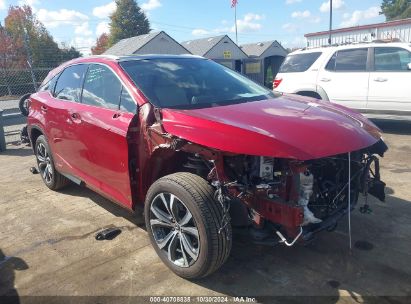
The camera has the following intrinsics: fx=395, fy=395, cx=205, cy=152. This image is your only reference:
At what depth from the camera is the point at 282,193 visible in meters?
2.82

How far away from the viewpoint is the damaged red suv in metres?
2.80

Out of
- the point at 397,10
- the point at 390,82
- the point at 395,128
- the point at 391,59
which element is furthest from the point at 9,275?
the point at 397,10

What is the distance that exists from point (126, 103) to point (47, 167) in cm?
244

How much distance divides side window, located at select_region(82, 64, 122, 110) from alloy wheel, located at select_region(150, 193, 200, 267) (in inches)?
41.5

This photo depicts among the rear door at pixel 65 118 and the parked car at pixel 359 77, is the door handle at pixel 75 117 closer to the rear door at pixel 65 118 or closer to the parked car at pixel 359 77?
the rear door at pixel 65 118

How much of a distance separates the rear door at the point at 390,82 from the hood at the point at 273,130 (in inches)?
190

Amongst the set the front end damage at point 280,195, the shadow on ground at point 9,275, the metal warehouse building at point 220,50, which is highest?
the metal warehouse building at point 220,50

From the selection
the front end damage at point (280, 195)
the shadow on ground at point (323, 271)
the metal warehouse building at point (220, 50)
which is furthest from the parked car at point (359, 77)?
the metal warehouse building at point (220, 50)

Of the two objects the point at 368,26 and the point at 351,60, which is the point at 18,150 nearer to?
the point at 351,60

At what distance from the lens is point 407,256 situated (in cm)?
334

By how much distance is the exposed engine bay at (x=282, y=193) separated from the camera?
9.04ft

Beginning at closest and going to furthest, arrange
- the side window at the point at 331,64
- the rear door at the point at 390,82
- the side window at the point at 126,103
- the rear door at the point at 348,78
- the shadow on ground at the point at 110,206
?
1. the side window at the point at 126,103
2. the shadow on ground at the point at 110,206
3. the rear door at the point at 390,82
4. the rear door at the point at 348,78
5. the side window at the point at 331,64

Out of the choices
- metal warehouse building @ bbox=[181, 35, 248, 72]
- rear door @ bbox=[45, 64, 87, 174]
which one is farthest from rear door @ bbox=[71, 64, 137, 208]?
metal warehouse building @ bbox=[181, 35, 248, 72]

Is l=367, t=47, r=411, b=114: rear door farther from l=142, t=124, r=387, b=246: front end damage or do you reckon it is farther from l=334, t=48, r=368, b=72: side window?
l=142, t=124, r=387, b=246: front end damage
